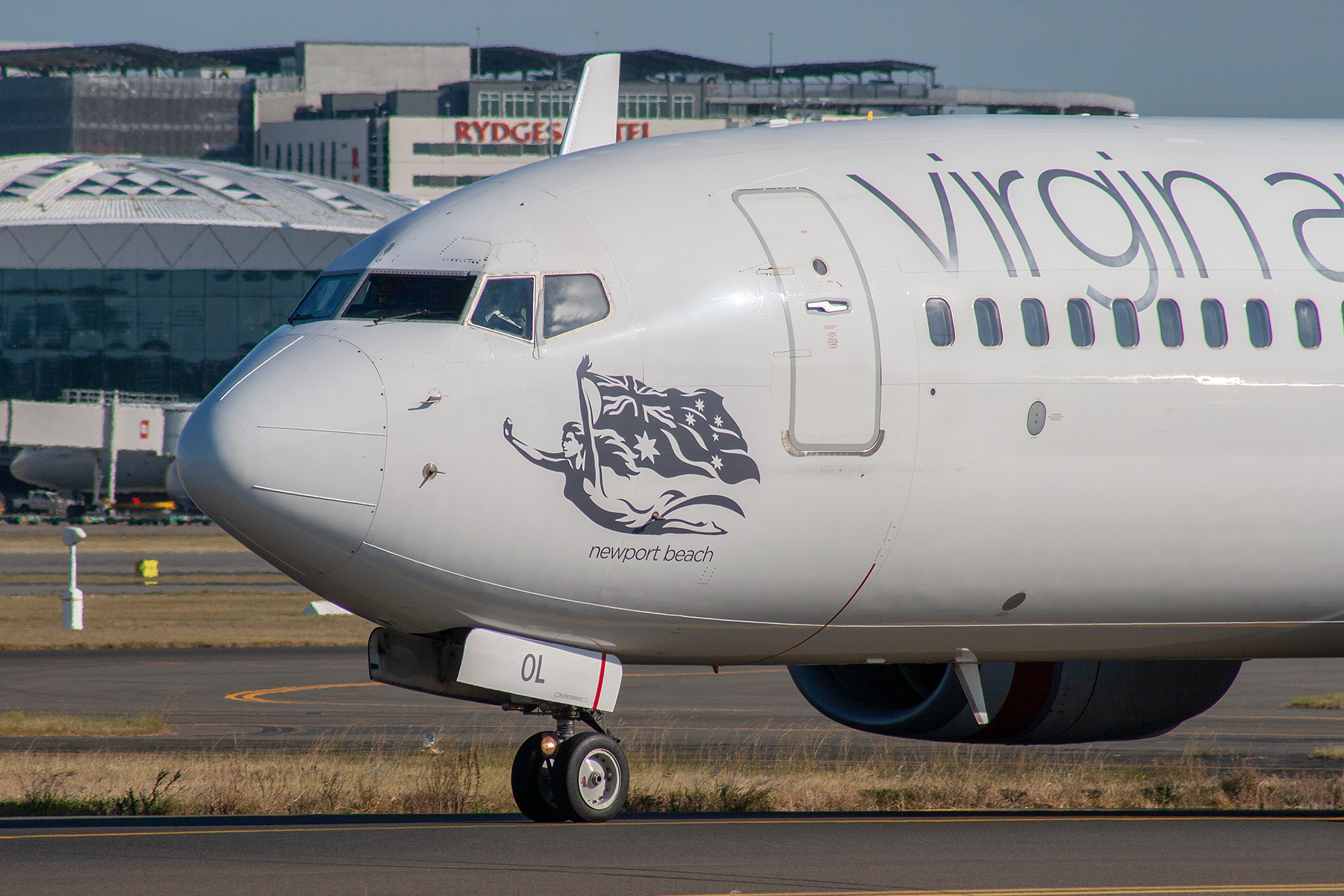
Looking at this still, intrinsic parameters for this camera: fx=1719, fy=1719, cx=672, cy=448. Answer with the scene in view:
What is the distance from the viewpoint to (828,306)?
13.8m

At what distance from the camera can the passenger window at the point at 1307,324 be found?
590 inches

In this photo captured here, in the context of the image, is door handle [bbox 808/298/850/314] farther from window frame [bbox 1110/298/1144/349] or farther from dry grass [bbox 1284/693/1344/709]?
dry grass [bbox 1284/693/1344/709]

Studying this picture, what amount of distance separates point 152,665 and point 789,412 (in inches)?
1045

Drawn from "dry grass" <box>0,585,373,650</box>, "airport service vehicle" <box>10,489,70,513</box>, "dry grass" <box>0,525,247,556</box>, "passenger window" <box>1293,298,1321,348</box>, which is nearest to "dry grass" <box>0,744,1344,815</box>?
"passenger window" <box>1293,298,1321,348</box>

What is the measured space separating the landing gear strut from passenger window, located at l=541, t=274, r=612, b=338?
2995 mm

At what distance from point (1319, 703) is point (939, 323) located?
20438 millimetres

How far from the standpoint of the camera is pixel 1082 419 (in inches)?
561

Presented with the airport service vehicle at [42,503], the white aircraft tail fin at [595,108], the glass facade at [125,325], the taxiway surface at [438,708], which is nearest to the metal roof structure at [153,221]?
the glass facade at [125,325]

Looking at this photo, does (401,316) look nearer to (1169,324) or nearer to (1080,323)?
(1080,323)

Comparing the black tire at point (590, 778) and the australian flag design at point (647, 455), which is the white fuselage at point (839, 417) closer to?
the australian flag design at point (647, 455)

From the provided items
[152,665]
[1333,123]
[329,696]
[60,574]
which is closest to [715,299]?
[1333,123]

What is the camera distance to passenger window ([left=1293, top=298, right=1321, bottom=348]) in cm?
1499

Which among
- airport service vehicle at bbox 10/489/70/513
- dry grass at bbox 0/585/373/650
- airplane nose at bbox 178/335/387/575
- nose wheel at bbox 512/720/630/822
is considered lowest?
airport service vehicle at bbox 10/489/70/513

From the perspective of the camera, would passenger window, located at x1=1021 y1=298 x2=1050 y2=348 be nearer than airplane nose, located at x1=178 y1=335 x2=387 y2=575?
No
